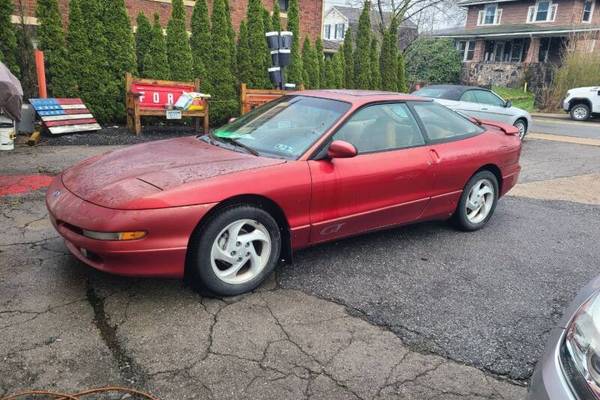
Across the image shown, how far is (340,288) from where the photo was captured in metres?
3.47

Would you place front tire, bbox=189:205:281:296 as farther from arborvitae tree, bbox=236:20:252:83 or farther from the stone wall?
the stone wall

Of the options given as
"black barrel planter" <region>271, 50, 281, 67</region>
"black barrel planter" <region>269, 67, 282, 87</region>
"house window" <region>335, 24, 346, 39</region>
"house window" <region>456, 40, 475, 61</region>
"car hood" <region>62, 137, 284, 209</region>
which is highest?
"house window" <region>335, 24, 346, 39</region>

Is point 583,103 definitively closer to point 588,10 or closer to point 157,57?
point 157,57

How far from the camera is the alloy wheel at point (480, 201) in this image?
4.78m

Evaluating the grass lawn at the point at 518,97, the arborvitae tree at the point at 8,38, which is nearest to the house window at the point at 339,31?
the grass lawn at the point at 518,97

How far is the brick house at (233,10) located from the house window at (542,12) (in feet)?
83.1

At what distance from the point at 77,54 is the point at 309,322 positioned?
28.0ft

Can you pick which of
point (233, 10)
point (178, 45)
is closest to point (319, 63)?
point (178, 45)

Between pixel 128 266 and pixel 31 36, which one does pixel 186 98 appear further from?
pixel 128 266

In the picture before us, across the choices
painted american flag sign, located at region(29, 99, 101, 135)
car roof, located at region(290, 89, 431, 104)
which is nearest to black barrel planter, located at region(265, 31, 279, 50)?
painted american flag sign, located at region(29, 99, 101, 135)

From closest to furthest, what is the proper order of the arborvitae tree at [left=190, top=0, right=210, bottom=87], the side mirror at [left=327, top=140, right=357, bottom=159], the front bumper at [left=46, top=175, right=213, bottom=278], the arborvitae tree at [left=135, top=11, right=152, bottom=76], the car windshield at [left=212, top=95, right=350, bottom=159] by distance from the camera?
the front bumper at [left=46, top=175, right=213, bottom=278], the side mirror at [left=327, top=140, right=357, bottom=159], the car windshield at [left=212, top=95, right=350, bottom=159], the arborvitae tree at [left=135, top=11, right=152, bottom=76], the arborvitae tree at [left=190, top=0, right=210, bottom=87]

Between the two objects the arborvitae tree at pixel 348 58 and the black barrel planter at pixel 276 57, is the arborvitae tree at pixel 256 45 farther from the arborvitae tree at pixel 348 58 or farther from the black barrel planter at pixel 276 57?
the arborvitae tree at pixel 348 58

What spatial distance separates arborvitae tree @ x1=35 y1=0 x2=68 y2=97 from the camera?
8.94 m

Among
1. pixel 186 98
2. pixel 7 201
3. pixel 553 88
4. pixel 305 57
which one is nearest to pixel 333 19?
pixel 553 88
